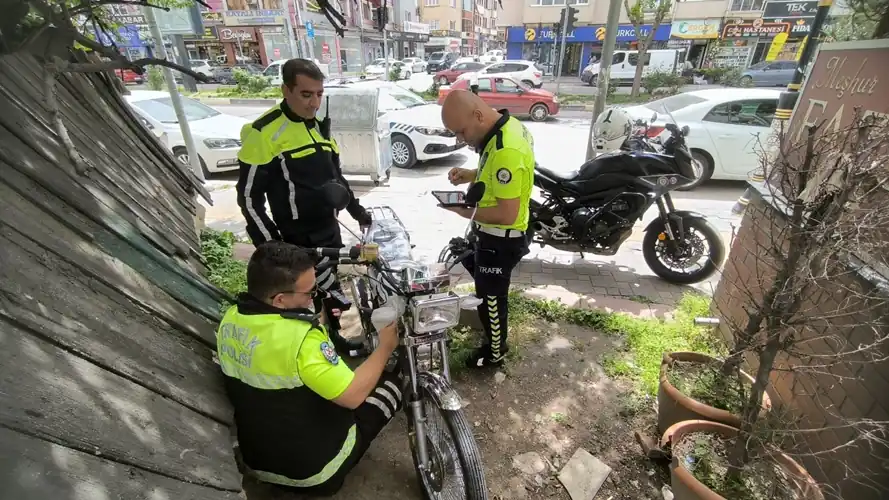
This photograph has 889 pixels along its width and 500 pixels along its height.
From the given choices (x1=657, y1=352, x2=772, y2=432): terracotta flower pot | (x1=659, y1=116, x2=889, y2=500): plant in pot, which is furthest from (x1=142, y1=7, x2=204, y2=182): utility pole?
(x1=659, y1=116, x2=889, y2=500): plant in pot

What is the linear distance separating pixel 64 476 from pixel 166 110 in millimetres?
8937

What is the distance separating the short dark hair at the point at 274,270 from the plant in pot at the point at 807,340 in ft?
6.22

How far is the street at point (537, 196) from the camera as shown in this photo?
4.47m

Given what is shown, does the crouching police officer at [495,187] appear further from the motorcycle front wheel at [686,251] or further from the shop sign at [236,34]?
the shop sign at [236,34]

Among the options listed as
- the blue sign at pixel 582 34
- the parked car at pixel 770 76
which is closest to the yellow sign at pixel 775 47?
the parked car at pixel 770 76

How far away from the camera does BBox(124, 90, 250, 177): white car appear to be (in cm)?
769

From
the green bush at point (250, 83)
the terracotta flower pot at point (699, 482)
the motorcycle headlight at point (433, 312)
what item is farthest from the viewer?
the green bush at point (250, 83)

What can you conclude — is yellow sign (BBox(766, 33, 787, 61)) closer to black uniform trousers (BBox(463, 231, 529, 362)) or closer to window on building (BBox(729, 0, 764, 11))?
window on building (BBox(729, 0, 764, 11))

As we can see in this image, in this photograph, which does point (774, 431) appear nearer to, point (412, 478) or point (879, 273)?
point (879, 273)

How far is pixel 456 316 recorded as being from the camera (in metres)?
1.71

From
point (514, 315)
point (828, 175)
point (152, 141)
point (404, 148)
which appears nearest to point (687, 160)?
point (514, 315)

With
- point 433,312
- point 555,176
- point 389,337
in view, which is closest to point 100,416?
point 389,337

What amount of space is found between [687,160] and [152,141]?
16.6 ft

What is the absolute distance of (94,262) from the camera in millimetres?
1776
